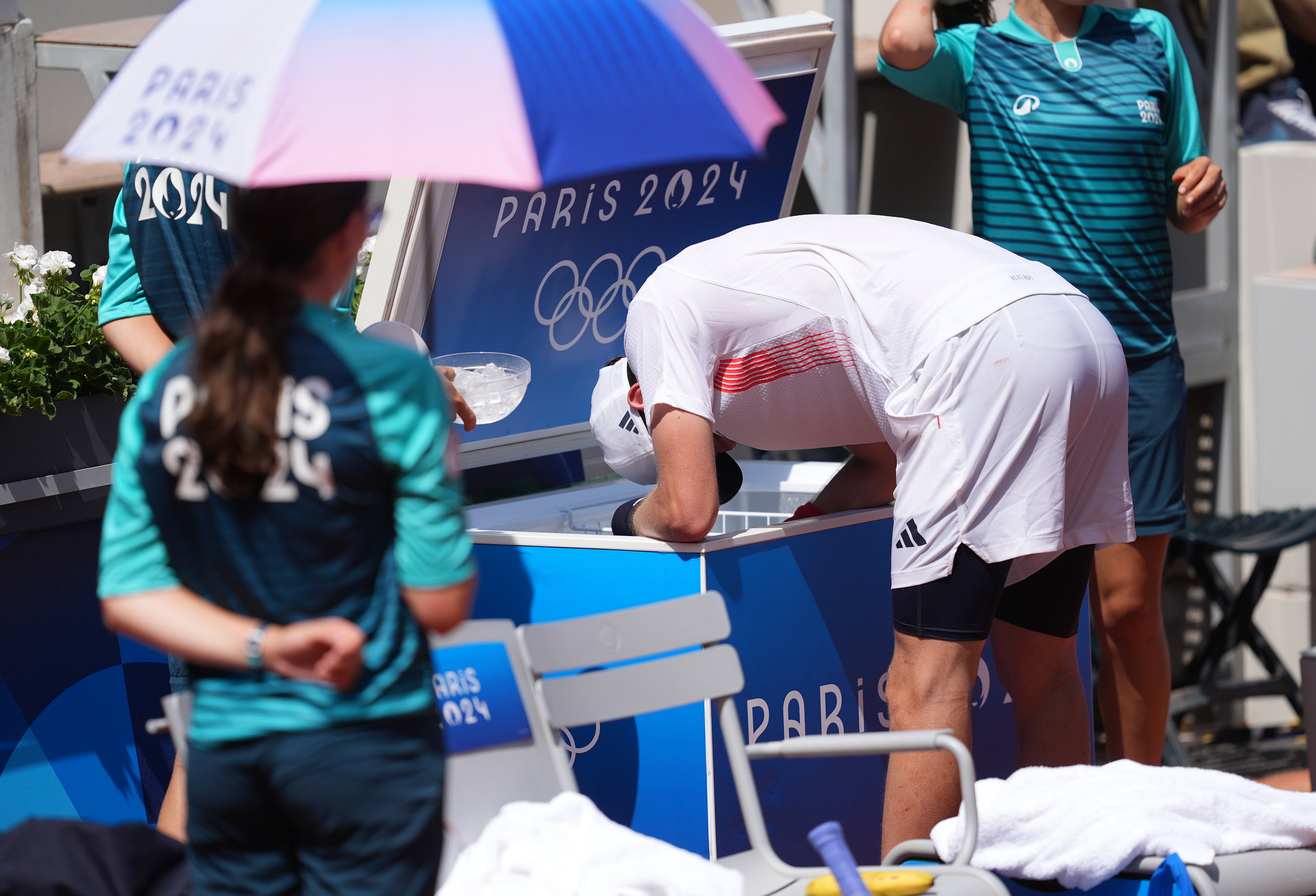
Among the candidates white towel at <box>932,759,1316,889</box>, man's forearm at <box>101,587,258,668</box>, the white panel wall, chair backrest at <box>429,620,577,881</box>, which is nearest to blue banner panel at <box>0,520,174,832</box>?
chair backrest at <box>429,620,577,881</box>

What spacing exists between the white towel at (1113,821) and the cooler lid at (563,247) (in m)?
1.50

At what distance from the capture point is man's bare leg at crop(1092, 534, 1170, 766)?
3.37 metres

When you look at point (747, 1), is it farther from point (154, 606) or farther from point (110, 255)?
point (154, 606)

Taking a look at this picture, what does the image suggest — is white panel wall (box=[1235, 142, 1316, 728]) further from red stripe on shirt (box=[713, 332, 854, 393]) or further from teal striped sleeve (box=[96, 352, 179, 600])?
teal striped sleeve (box=[96, 352, 179, 600])

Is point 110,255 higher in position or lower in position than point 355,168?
lower

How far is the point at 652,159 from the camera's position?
1632mm

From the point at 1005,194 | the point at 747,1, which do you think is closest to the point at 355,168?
the point at 1005,194

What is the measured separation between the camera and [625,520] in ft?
9.51

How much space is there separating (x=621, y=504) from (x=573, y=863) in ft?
4.95

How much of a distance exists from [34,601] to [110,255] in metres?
0.71

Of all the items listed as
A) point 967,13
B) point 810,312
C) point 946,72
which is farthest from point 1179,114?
point 810,312

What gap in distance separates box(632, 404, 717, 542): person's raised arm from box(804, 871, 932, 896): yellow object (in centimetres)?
70

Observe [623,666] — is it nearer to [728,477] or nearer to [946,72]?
[728,477]

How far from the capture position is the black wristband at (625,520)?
9.34ft
